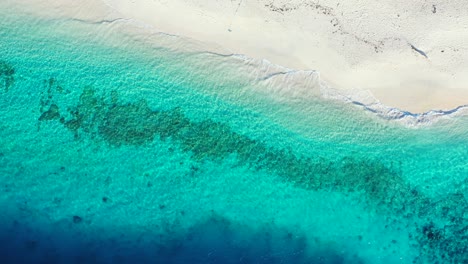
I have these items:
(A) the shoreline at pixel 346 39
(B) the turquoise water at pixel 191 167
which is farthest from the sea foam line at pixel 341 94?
(B) the turquoise water at pixel 191 167

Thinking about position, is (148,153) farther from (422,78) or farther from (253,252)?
(422,78)

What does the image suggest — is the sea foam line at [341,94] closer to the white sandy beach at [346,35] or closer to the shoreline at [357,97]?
the shoreline at [357,97]

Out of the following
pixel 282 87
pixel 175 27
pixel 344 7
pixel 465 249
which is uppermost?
pixel 344 7

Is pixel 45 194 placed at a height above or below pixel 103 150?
below

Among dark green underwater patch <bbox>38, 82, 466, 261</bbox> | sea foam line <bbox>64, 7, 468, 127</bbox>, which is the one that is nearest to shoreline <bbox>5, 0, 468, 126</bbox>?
sea foam line <bbox>64, 7, 468, 127</bbox>

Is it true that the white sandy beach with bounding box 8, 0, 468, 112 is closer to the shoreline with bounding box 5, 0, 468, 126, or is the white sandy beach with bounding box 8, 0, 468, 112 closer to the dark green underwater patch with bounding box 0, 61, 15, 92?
the shoreline with bounding box 5, 0, 468, 126

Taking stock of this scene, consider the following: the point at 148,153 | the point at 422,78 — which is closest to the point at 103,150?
the point at 148,153
